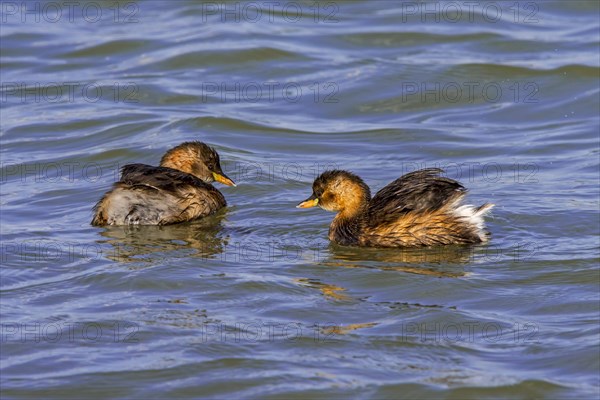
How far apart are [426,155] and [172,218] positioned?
9.76ft

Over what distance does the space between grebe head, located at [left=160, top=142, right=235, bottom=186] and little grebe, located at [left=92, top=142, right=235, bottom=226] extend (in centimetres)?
37

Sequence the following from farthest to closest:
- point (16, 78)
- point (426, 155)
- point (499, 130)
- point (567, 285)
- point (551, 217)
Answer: point (16, 78)
point (499, 130)
point (426, 155)
point (551, 217)
point (567, 285)

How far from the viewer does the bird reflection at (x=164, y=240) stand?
9.03m

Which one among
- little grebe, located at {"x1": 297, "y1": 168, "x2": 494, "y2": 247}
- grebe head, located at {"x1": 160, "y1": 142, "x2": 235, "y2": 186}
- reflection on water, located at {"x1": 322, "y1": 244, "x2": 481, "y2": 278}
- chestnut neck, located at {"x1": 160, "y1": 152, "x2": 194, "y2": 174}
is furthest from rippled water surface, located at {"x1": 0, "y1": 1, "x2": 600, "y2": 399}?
chestnut neck, located at {"x1": 160, "y1": 152, "x2": 194, "y2": 174}

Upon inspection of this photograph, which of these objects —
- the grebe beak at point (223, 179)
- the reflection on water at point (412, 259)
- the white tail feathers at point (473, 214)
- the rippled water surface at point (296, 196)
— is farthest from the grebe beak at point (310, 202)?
the grebe beak at point (223, 179)

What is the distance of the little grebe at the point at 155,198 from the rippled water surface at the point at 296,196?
0.18m

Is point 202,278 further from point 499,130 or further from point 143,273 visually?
point 499,130

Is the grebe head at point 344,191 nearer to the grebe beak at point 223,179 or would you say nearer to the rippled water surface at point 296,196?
the rippled water surface at point 296,196

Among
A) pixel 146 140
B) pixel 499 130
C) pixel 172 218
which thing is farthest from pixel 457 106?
pixel 172 218

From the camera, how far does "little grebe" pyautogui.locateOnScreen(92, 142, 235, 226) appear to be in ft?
32.1

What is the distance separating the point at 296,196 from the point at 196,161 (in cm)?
94

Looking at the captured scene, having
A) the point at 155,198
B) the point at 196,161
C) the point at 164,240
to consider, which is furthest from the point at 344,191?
the point at 196,161

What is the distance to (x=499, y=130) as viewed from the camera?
12.6m

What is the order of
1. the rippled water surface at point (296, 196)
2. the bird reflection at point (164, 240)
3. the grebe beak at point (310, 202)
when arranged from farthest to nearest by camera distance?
the grebe beak at point (310, 202), the bird reflection at point (164, 240), the rippled water surface at point (296, 196)
